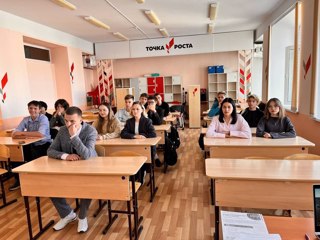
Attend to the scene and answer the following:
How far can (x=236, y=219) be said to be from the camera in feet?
4.11

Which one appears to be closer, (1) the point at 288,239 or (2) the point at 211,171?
(1) the point at 288,239

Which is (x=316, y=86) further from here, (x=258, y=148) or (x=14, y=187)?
(x=14, y=187)

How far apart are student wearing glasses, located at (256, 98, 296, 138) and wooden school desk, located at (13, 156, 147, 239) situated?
6.61ft

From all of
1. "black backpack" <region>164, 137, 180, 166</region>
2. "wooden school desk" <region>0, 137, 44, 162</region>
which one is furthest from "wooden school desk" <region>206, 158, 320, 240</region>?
"wooden school desk" <region>0, 137, 44, 162</region>

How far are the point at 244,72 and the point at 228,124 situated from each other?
5.86 m

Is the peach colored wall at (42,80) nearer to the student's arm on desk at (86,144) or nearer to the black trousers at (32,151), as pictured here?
the black trousers at (32,151)

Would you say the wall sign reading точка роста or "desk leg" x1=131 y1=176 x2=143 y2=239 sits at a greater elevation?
the wall sign reading точка роста

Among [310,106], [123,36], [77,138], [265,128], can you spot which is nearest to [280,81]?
[310,106]

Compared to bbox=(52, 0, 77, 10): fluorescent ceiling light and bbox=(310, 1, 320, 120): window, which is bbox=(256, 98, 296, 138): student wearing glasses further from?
bbox=(52, 0, 77, 10): fluorescent ceiling light

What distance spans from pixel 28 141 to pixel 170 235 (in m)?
2.62

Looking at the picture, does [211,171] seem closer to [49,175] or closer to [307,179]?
[307,179]

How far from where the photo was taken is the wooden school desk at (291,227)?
3.97 ft

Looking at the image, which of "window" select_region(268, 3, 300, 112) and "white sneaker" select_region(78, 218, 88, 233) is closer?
"white sneaker" select_region(78, 218, 88, 233)

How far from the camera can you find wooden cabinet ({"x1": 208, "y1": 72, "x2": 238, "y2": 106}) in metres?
9.01
